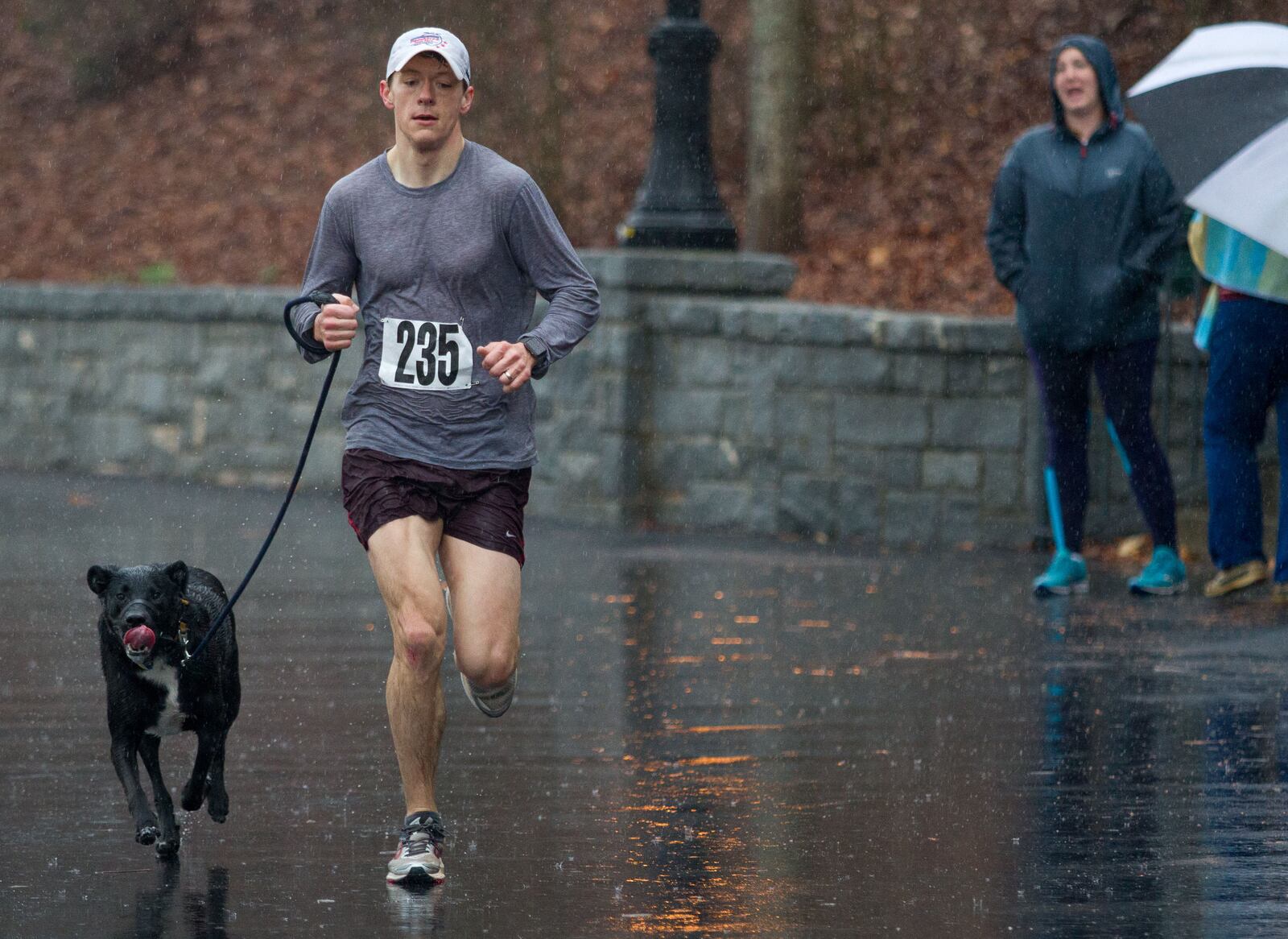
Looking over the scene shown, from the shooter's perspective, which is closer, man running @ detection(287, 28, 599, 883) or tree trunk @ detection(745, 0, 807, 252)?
man running @ detection(287, 28, 599, 883)

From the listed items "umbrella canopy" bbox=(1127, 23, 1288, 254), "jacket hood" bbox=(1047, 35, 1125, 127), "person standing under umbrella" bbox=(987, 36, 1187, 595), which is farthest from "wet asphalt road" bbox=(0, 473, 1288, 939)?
"jacket hood" bbox=(1047, 35, 1125, 127)

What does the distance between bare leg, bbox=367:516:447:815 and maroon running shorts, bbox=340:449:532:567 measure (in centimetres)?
4

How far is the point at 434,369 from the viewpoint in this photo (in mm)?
5645

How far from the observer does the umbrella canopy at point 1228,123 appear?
9.00m

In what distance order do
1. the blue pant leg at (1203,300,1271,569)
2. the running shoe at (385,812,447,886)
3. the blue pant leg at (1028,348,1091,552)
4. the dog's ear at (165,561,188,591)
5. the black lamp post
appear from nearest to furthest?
the running shoe at (385,812,447,886)
the dog's ear at (165,561,188,591)
the blue pant leg at (1203,300,1271,569)
the blue pant leg at (1028,348,1091,552)
the black lamp post

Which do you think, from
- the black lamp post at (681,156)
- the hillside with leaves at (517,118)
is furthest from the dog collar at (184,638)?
the hillside with leaves at (517,118)

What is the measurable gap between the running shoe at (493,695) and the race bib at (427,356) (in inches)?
28.8

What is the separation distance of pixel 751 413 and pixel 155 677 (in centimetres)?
747

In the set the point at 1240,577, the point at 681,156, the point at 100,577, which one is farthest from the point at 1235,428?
the point at 100,577

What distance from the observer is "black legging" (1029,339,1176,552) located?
400 inches

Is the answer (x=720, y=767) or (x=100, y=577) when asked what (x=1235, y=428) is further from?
(x=100, y=577)

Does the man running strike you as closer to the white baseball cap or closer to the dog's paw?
the white baseball cap

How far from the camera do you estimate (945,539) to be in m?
12.2

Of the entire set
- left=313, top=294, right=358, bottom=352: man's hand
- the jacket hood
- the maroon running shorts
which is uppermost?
the jacket hood
